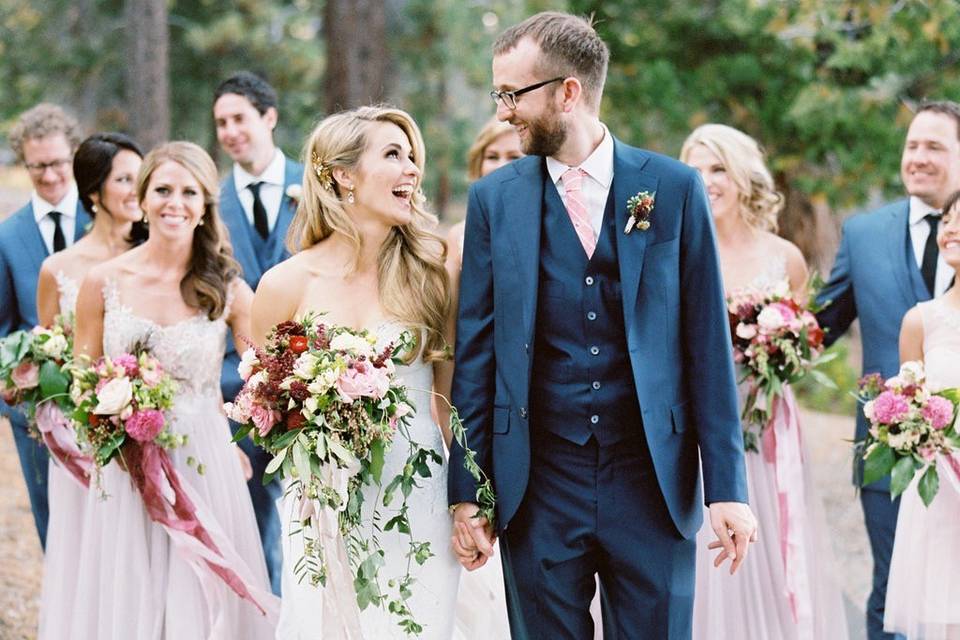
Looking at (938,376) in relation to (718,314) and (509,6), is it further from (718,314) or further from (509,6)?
(509,6)

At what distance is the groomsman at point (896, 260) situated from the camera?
5.35 m

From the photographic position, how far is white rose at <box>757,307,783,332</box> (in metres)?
5.36

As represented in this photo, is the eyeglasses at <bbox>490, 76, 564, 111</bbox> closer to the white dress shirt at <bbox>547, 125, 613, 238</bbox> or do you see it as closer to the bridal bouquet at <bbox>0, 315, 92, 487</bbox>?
the white dress shirt at <bbox>547, 125, 613, 238</bbox>

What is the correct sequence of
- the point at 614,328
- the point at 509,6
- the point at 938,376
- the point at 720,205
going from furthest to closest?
the point at 509,6 → the point at 720,205 → the point at 938,376 → the point at 614,328

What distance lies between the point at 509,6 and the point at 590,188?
17427mm

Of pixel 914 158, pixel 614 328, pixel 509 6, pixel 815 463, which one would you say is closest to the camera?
pixel 614 328

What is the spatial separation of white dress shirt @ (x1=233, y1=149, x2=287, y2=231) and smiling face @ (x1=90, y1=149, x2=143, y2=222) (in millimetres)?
782

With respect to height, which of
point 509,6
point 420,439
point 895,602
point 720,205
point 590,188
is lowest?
point 895,602

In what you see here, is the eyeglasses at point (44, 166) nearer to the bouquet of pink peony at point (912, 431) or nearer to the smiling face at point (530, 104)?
the smiling face at point (530, 104)

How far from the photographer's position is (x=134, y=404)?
16.2ft

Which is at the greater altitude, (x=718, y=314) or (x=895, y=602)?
(x=718, y=314)

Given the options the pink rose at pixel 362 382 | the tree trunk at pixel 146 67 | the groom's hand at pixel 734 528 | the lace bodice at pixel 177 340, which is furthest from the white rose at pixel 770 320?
the tree trunk at pixel 146 67

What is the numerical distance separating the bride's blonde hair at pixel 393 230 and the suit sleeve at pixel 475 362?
1.10ft

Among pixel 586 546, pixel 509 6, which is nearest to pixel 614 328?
pixel 586 546
